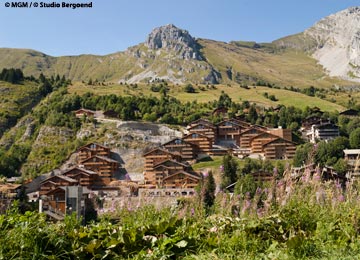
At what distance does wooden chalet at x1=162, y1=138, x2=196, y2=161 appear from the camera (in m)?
61.6

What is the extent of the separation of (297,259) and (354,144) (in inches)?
2365

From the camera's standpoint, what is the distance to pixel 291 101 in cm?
9769

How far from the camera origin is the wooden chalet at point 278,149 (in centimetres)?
6056

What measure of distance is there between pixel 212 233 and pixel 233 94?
100299 mm

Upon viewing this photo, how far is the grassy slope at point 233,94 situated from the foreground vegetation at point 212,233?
85360 mm

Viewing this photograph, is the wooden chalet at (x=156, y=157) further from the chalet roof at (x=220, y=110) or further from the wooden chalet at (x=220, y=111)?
the chalet roof at (x=220, y=110)

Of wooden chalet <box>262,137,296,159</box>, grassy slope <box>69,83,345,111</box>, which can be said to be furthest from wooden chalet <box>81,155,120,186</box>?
grassy slope <box>69,83,345,111</box>

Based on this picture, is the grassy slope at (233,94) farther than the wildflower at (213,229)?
Yes

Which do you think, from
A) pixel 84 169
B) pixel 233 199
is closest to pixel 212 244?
pixel 233 199

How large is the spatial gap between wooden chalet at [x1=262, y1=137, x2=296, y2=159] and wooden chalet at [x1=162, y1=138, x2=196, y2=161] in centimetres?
1112

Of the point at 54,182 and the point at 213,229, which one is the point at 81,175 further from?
the point at 213,229

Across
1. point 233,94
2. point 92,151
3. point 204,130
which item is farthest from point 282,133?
point 233,94

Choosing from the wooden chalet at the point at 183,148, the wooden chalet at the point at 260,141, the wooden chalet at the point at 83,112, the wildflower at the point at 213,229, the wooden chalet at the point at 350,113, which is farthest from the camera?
the wooden chalet at the point at 350,113

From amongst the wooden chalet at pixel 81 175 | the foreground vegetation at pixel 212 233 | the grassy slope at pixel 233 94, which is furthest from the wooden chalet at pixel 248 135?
the foreground vegetation at pixel 212 233
